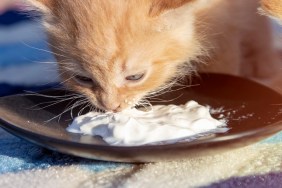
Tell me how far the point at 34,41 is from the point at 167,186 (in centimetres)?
94

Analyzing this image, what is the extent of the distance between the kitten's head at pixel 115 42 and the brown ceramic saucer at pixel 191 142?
0.09m

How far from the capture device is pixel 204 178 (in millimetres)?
1041

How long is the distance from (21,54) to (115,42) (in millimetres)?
798

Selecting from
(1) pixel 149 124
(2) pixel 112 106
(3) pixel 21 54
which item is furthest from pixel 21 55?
(1) pixel 149 124

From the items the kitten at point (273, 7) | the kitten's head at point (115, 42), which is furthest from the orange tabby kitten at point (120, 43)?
the kitten at point (273, 7)

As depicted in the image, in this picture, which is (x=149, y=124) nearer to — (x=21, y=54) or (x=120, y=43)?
(x=120, y=43)

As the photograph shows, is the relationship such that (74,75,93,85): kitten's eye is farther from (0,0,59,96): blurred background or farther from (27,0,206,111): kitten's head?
(0,0,59,96): blurred background

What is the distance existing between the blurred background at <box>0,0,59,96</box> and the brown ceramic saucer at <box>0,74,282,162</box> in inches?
9.8

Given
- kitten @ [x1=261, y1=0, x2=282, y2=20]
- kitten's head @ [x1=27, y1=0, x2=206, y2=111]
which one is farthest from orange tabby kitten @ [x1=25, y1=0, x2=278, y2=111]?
kitten @ [x1=261, y1=0, x2=282, y2=20]

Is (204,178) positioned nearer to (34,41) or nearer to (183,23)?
(183,23)

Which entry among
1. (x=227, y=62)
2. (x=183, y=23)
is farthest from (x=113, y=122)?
(x=227, y=62)

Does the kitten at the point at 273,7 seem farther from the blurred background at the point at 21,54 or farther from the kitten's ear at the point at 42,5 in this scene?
the kitten's ear at the point at 42,5

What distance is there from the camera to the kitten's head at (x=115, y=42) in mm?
1290

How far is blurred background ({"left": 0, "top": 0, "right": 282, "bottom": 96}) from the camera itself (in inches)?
64.4
